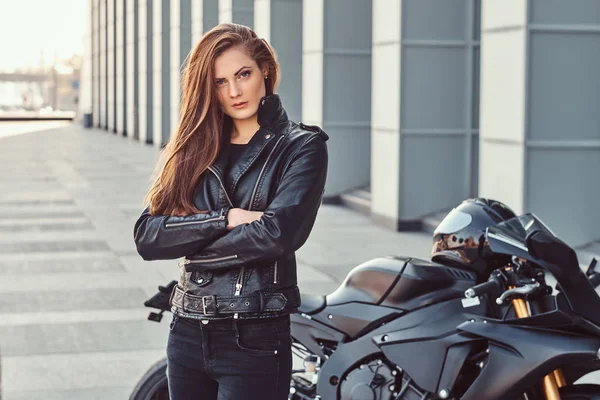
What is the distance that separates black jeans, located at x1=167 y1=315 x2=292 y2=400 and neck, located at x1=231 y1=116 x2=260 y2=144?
0.52 meters

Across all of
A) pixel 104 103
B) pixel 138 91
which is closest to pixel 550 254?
pixel 138 91

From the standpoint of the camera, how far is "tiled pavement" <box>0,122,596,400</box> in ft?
21.4

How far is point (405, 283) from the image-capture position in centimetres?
412

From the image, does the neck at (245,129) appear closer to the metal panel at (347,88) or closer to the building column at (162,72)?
the metal panel at (347,88)

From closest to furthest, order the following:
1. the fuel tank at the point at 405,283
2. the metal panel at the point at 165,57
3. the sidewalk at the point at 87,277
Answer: the fuel tank at the point at 405,283 < the sidewalk at the point at 87,277 < the metal panel at the point at 165,57

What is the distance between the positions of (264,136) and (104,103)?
162ft

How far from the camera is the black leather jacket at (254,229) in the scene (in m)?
3.00

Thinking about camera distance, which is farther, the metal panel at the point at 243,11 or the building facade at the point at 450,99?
the metal panel at the point at 243,11

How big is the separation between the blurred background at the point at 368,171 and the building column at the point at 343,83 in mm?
25

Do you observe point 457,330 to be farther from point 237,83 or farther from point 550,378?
point 237,83

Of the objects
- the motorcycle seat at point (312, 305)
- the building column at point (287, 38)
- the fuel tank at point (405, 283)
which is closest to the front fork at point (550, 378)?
the fuel tank at point (405, 283)

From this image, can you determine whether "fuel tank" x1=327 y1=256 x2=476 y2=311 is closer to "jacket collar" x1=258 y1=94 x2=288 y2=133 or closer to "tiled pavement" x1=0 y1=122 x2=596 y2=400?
"jacket collar" x1=258 y1=94 x2=288 y2=133

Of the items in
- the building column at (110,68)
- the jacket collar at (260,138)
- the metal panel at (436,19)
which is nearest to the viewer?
the jacket collar at (260,138)

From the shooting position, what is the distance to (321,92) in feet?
53.4
